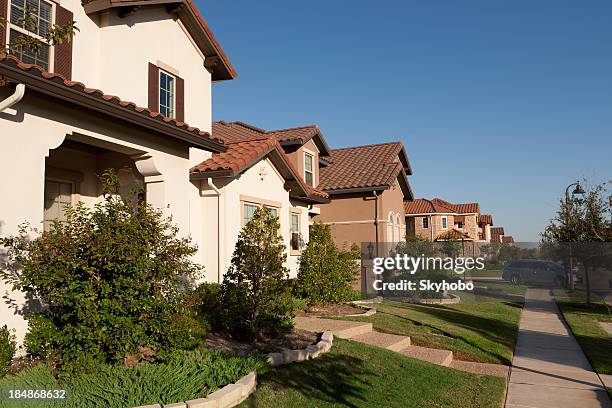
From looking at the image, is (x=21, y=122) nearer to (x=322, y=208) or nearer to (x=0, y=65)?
(x=0, y=65)

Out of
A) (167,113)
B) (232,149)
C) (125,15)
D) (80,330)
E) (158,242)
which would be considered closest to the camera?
(80,330)

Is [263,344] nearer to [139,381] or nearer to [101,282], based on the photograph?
[139,381]

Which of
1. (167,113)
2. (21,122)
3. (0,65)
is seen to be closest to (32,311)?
(21,122)

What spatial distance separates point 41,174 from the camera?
6766 millimetres

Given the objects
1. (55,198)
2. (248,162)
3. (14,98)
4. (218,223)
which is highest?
(248,162)

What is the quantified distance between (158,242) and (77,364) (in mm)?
1626

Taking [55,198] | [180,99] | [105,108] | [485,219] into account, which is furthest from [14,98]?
[485,219]

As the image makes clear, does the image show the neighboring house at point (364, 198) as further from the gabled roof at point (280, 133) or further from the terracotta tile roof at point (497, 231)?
the terracotta tile roof at point (497, 231)

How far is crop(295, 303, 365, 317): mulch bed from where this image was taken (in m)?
12.5

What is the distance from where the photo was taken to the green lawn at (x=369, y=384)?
611cm

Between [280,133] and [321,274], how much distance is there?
7664 mm

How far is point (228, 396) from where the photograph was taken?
5387mm

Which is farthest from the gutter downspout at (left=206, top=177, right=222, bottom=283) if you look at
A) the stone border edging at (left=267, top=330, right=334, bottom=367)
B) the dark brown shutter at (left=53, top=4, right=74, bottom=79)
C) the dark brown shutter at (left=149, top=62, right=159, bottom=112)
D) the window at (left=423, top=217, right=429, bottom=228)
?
the window at (left=423, top=217, right=429, bottom=228)

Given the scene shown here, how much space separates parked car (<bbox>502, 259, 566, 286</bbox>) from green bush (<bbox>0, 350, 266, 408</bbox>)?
58.0ft
